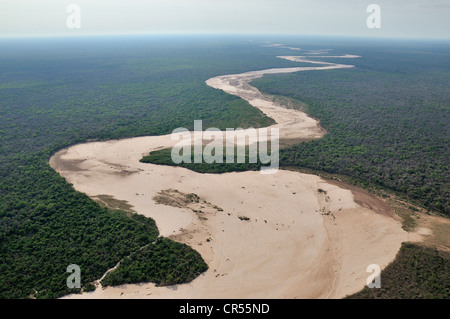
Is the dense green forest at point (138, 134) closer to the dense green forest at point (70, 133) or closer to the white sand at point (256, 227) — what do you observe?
the dense green forest at point (70, 133)

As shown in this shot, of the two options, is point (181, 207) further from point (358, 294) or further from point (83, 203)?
point (358, 294)

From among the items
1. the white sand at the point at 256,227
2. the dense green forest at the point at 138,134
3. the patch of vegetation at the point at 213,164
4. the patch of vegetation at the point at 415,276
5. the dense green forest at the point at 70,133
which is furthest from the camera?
the patch of vegetation at the point at 213,164

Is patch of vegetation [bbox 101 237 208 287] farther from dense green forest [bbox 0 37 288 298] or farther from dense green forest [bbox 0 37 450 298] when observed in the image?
dense green forest [bbox 0 37 288 298]

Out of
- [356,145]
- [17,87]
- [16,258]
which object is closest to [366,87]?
[356,145]

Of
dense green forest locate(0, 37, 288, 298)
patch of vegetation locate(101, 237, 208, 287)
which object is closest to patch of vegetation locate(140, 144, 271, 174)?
dense green forest locate(0, 37, 288, 298)

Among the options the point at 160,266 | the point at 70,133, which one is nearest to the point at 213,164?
the point at 160,266

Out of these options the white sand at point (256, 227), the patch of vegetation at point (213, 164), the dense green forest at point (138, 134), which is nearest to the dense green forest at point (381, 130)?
the dense green forest at point (138, 134)
